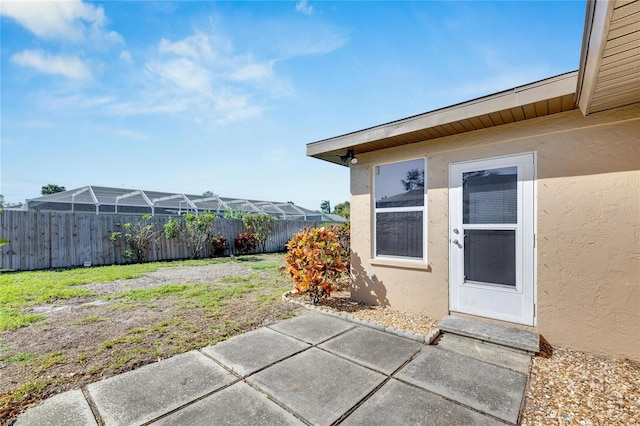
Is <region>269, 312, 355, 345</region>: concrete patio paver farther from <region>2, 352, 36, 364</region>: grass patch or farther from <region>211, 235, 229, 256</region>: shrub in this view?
<region>211, 235, 229, 256</region>: shrub

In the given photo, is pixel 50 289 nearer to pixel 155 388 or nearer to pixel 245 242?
pixel 155 388

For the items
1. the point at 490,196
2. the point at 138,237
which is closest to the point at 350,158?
the point at 490,196

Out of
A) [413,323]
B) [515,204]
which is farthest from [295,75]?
[413,323]

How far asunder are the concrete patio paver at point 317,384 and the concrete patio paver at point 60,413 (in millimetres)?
1167

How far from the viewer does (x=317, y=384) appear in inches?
94.5

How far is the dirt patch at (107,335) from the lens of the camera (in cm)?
243

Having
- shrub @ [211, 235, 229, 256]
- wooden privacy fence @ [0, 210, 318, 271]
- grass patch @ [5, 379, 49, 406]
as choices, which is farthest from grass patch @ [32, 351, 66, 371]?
shrub @ [211, 235, 229, 256]

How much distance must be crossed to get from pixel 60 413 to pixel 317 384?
1898 millimetres

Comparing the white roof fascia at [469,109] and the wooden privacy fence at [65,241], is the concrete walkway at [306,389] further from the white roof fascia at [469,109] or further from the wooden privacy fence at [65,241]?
the wooden privacy fence at [65,241]

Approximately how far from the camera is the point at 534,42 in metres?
4.55

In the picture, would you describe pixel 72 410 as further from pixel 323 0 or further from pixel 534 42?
pixel 534 42

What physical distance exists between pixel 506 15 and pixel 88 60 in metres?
8.15

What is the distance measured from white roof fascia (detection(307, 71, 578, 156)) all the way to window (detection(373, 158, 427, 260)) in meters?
0.67

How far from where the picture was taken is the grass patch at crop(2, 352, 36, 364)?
2.79 meters
